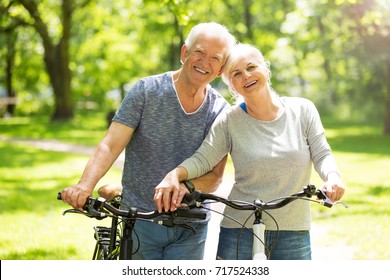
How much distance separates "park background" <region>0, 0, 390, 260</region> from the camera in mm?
9305

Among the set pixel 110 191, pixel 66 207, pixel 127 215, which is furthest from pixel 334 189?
pixel 66 207

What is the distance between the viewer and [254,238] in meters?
3.30

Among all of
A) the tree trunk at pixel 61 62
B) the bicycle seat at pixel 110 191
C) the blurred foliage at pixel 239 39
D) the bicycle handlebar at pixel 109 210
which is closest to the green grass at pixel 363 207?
the blurred foliage at pixel 239 39

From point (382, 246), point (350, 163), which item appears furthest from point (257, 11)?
point (382, 246)

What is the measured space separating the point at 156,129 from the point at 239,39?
31617mm

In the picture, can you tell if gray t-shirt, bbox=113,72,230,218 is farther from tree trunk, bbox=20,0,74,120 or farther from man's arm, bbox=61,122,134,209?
tree trunk, bbox=20,0,74,120

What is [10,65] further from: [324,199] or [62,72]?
[324,199]

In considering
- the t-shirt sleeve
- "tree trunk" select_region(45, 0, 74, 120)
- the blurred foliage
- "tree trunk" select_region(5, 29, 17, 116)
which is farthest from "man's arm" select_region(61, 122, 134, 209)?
"tree trunk" select_region(5, 29, 17, 116)

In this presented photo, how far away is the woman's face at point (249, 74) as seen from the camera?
344cm

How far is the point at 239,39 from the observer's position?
34.8m

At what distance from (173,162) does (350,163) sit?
594 inches

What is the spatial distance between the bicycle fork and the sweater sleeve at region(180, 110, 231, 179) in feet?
1.26

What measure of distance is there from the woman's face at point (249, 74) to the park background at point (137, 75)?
4.35 m

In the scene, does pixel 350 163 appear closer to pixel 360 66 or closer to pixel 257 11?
pixel 360 66
